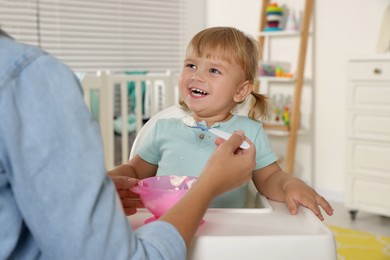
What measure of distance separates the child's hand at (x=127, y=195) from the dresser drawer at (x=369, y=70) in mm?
2243

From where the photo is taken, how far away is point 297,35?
396 centimetres

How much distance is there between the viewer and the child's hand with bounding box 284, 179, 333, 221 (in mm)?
1013

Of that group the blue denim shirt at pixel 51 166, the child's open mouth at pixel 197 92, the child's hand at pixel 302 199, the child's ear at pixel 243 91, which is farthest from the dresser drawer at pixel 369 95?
the blue denim shirt at pixel 51 166

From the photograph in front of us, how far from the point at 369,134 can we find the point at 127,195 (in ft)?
7.49

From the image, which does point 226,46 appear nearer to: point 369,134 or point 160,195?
point 160,195

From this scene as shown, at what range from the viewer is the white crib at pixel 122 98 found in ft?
10.2

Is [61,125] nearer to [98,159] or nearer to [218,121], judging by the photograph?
[98,159]

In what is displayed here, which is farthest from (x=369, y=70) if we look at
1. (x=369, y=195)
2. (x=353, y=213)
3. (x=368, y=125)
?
(x=353, y=213)

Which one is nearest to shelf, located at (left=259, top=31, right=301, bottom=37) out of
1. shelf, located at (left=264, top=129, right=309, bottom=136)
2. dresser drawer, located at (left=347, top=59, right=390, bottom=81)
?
shelf, located at (left=264, top=129, right=309, bottom=136)

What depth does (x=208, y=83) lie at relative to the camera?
1383mm

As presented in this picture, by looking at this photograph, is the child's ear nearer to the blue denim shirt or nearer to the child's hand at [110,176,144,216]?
the child's hand at [110,176,144,216]

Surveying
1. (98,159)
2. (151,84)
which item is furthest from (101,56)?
(98,159)

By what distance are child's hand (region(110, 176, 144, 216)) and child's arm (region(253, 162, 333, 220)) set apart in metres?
0.29

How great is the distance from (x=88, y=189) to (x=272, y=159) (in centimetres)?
77
